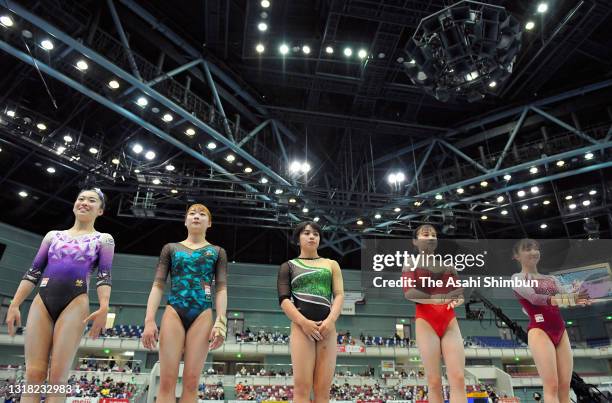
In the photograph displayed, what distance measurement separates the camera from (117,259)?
3269 cm

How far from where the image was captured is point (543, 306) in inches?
199

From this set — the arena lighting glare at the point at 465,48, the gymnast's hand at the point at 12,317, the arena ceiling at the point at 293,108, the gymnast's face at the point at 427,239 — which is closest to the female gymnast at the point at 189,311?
the gymnast's hand at the point at 12,317

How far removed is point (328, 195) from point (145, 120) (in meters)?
10.2

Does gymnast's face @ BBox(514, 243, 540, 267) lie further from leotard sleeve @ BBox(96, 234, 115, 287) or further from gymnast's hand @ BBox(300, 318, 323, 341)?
leotard sleeve @ BBox(96, 234, 115, 287)

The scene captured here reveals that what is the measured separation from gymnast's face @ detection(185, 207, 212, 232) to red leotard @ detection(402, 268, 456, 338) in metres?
2.79

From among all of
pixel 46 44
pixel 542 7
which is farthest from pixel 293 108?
pixel 542 7

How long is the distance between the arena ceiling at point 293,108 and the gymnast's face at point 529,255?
10.4 m

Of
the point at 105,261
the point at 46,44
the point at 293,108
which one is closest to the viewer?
the point at 105,261

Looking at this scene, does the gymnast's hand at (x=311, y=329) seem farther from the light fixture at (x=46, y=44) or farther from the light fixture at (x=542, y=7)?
the light fixture at (x=542, y=7)

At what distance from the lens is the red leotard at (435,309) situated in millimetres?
4699

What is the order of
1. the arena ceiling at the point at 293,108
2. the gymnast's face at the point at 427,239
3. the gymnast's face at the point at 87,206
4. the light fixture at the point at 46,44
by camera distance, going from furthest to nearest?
the arena ceiling at the point at 293,108 → the light fixture at the point at 46,44 → the gymnast's face at the point at 427,239 → the gymnast's face at the point at 87,206

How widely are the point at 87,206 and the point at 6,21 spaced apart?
10.3 metres

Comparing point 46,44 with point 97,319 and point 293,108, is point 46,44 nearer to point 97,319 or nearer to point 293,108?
point 293,108

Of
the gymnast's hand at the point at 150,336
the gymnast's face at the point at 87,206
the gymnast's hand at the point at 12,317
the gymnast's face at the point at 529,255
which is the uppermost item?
the gymnast's face at the point at 87,206
